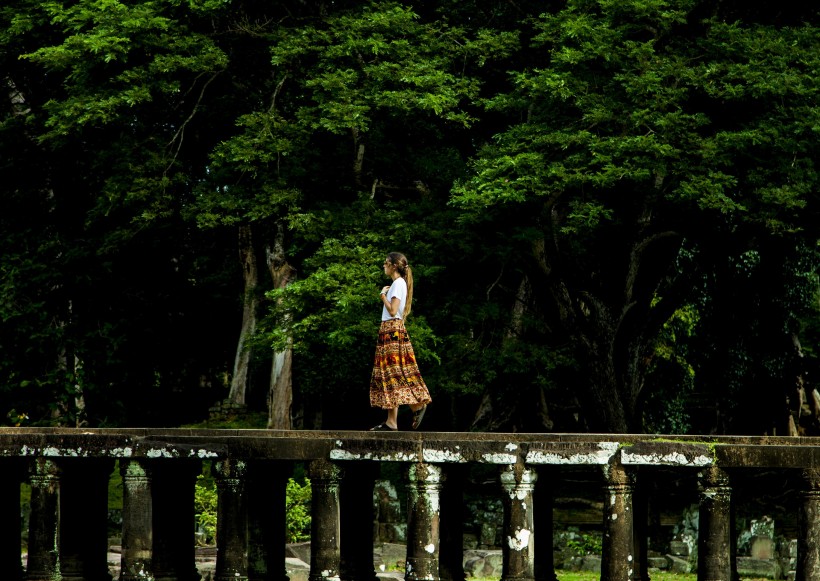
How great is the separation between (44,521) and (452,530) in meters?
4.06

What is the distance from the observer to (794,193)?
18094 millimetres

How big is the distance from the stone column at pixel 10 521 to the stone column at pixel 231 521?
250cm

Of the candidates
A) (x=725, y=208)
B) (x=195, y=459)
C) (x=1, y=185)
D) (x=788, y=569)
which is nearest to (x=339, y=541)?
(x=195, y=459)

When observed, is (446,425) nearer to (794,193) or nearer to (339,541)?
(794,193)

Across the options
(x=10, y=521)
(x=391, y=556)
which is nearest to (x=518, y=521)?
(x=10, y=521)

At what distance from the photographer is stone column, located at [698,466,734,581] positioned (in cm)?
1212

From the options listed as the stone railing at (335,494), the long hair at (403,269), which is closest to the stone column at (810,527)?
the stone railing at (335,494)

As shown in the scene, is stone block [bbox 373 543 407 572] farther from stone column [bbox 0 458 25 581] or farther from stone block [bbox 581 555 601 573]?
stone column [bbox 0 458 25 581]

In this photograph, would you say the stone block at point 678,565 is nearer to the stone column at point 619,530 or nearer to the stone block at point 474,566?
the stone block at point 474,566

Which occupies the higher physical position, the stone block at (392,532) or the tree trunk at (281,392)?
the tree trunk at (281,392)

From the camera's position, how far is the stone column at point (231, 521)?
13.0m

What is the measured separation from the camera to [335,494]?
42.1 ft

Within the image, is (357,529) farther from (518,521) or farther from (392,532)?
(392,532)

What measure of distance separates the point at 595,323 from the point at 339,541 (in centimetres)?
866
